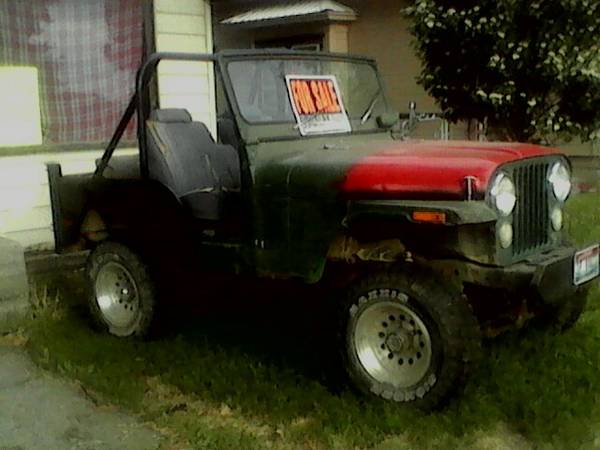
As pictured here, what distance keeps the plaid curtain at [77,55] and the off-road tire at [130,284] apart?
193cm

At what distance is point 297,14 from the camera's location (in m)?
14.5

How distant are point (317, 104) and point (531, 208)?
5.04 feet

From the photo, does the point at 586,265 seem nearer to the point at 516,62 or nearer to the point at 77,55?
the point at 516,62

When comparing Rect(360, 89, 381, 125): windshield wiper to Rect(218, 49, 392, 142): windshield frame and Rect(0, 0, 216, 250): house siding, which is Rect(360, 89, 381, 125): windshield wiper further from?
Rect(0, 0, 216, 250): house siding

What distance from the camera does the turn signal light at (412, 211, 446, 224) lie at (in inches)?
150

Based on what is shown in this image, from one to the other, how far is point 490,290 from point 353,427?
1.12 metres

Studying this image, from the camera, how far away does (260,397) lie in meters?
4.37

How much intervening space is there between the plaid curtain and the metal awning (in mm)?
7302

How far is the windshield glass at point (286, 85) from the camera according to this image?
4871 millimetres

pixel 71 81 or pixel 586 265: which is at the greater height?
pixel 71 81

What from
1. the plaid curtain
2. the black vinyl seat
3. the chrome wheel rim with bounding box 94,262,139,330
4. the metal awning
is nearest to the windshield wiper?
the black vinyl seat

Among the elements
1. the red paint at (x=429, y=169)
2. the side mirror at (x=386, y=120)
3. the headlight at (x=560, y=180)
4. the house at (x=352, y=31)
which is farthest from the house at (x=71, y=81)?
the house at (x=352, y=31)

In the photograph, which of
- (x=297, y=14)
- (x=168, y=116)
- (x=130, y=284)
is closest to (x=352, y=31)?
(x=297, y=14)

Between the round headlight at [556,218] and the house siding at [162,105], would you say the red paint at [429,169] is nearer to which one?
the round headlight at [556,218]
